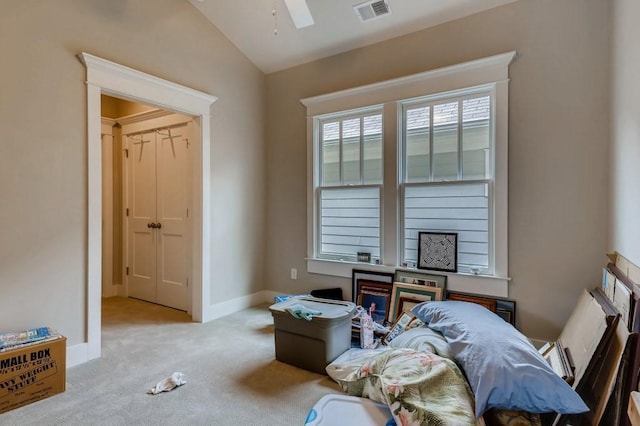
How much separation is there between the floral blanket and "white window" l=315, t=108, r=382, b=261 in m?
1.54

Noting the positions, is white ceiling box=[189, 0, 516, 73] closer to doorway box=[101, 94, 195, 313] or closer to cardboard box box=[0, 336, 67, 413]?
doorway box=[101, 94, 195, 313]

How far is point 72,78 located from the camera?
243 centimetres

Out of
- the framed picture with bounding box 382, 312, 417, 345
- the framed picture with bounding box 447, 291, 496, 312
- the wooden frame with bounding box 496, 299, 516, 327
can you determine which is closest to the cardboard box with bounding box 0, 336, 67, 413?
the framed picture with bounding box 382, 312, 417, 345

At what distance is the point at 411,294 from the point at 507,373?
1.43 m

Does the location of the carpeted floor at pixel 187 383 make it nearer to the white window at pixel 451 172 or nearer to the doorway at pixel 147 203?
the doorway at pixel 147 203

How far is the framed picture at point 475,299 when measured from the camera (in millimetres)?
2715

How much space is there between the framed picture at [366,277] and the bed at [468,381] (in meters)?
1.13

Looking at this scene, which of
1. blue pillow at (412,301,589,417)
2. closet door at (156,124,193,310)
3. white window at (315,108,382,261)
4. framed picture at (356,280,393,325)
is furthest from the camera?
closet door at (156,124,193,310)

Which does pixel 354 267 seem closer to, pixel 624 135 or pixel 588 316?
pixel 588 316

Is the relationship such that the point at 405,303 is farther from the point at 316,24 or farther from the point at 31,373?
the point at 316,24

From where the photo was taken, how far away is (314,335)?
234cm

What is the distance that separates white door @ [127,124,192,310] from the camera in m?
3.77

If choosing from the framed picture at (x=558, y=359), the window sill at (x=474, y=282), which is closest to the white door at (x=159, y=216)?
the window sill at (x=474, y=282)

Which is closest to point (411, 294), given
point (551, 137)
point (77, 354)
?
point (551, 137)
